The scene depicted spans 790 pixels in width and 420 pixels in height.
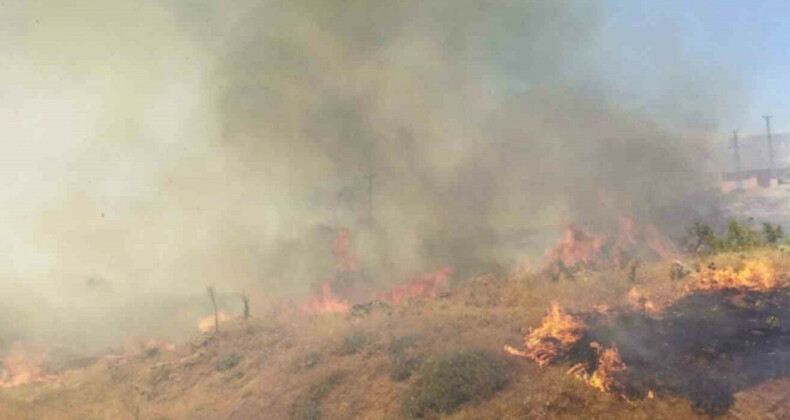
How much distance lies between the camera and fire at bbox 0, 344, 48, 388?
840 inches

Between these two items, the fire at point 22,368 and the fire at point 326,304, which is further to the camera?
the fire at point 326,304

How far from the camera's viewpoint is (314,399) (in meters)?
14.0

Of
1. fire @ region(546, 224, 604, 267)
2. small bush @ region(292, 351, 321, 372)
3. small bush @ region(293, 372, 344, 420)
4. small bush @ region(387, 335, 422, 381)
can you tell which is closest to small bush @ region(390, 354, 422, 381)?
small bush @ region(387, 335, 422, 381)

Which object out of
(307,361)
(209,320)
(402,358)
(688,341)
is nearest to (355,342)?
(307,361)

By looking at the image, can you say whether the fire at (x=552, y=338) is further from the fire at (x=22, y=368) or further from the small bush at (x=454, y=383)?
the fire at (x=22, y=368)

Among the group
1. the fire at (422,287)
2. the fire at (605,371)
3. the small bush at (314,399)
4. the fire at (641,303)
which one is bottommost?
the small bush at (314,399)

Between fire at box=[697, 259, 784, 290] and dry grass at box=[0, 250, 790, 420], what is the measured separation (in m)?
0.48

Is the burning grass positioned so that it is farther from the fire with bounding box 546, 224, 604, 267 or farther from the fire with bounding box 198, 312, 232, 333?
the fire with bounding box 198, 312, 232, 333

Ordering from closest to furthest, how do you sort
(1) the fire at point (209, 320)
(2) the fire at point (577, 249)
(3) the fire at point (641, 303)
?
1. (3) the fire at point (641, 303)
2. (2) the fire at point (577, 249)
3. (1) the fire at point (209, 320)

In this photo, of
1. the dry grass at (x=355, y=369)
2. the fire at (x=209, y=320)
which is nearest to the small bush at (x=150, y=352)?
the dry grass at (x=355, y=369)

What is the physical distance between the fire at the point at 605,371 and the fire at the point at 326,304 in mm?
12633

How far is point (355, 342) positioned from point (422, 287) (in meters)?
8.62

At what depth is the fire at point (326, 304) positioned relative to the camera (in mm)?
23984

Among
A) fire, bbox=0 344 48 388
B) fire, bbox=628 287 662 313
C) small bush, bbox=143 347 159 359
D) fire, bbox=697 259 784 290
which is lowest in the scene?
fire, bbox=0 344 48 388
